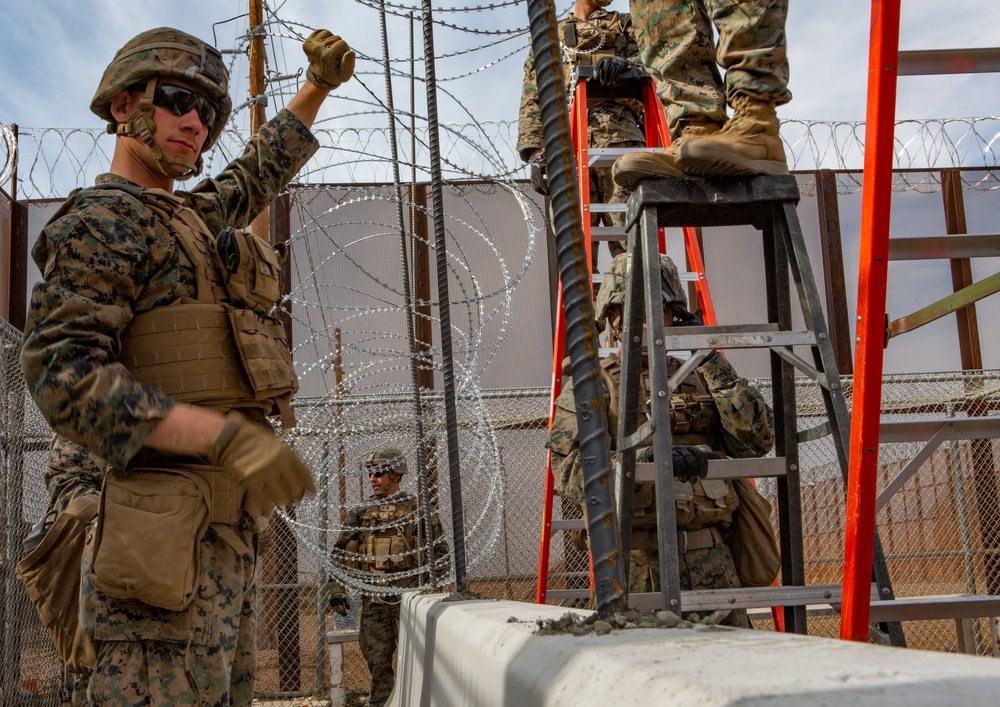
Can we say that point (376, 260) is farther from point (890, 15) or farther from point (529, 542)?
point (890, 15)

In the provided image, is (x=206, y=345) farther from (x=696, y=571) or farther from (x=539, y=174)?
(x=539, y=174)

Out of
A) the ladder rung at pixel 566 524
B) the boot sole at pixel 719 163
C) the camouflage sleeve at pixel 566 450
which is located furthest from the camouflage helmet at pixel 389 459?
the boot sole at pixel 719 163

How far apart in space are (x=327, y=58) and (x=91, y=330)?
3.76 ft

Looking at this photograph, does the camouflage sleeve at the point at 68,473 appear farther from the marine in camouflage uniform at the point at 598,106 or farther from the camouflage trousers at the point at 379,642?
the camouflage trousers at the point at 379,642

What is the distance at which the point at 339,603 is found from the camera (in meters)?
6.95

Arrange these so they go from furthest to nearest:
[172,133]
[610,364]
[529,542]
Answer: [529,542] < [610,364] < [172,133]

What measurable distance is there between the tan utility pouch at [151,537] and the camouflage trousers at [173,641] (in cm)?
6

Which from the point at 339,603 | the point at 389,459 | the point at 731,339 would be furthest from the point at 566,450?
the point at 339,603

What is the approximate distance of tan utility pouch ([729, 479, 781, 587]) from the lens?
363 centimetres

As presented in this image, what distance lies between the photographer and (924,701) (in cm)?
67

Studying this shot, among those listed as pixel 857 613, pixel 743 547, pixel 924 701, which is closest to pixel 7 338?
pixel 743 547

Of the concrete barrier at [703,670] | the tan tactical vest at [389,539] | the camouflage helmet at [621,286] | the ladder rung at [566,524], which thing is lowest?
the tan tactical vest at [389,539]

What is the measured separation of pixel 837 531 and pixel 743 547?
4.64m

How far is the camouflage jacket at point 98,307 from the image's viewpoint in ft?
5.76
